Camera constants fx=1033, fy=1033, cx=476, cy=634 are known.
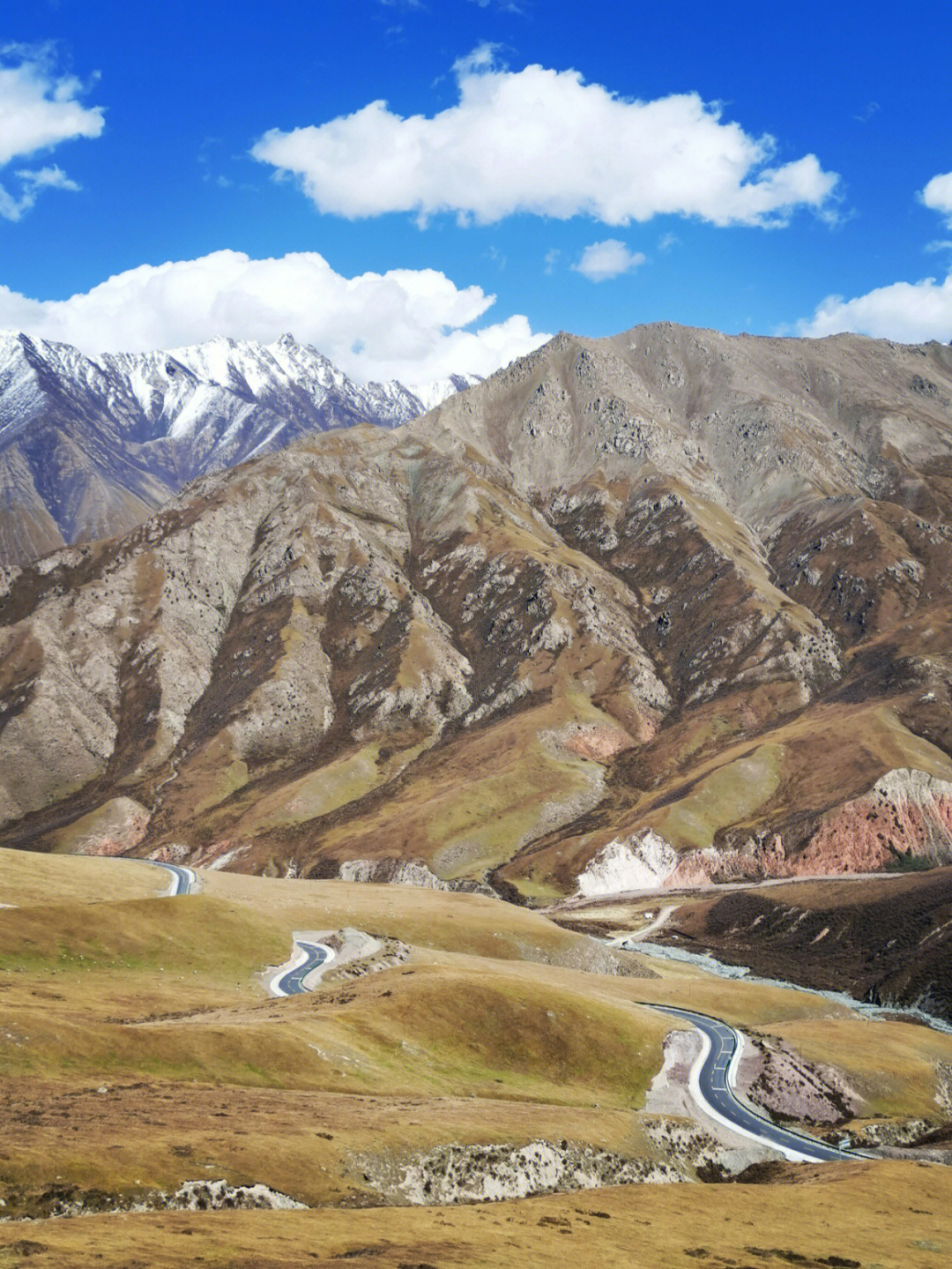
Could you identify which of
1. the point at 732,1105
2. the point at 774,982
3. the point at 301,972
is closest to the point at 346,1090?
the point at 732,1105

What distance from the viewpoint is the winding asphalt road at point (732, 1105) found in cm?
7600

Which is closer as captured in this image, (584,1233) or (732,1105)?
(584,1233)

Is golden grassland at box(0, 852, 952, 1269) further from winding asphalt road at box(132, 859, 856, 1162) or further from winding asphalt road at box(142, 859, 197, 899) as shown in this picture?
winding asphalt road at box(142, 859, 197, 899)

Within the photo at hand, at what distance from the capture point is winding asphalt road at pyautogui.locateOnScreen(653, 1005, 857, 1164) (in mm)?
76000

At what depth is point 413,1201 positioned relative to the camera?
52.5 m

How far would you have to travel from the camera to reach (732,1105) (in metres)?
84.1

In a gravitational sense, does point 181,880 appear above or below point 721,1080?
above

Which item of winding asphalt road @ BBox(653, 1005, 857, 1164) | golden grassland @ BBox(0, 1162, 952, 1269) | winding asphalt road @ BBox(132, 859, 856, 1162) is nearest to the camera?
golden grassland @ BBox(0, 1162, 952, 1269)

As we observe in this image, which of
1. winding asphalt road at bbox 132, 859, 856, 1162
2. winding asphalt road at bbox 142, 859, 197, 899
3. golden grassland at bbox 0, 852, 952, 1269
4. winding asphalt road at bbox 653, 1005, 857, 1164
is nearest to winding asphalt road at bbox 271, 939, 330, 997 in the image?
winding asphalt road at bbox 132, 859, 856, 1162

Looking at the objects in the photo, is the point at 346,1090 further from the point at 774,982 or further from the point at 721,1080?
the point at 774,982

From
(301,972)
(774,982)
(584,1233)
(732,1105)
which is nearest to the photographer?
(584,1233)

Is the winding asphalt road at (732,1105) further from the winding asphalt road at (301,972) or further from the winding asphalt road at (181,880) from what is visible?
the winding asphalt road at (181,880)

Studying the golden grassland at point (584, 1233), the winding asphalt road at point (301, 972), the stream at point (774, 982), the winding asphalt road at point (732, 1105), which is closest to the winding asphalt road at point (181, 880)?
the winding asphalt road at point (301, 972)

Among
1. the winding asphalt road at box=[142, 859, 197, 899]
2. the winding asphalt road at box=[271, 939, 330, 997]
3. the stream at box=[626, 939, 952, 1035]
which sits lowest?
the stream at box=[626, 939, 952, 1035]
